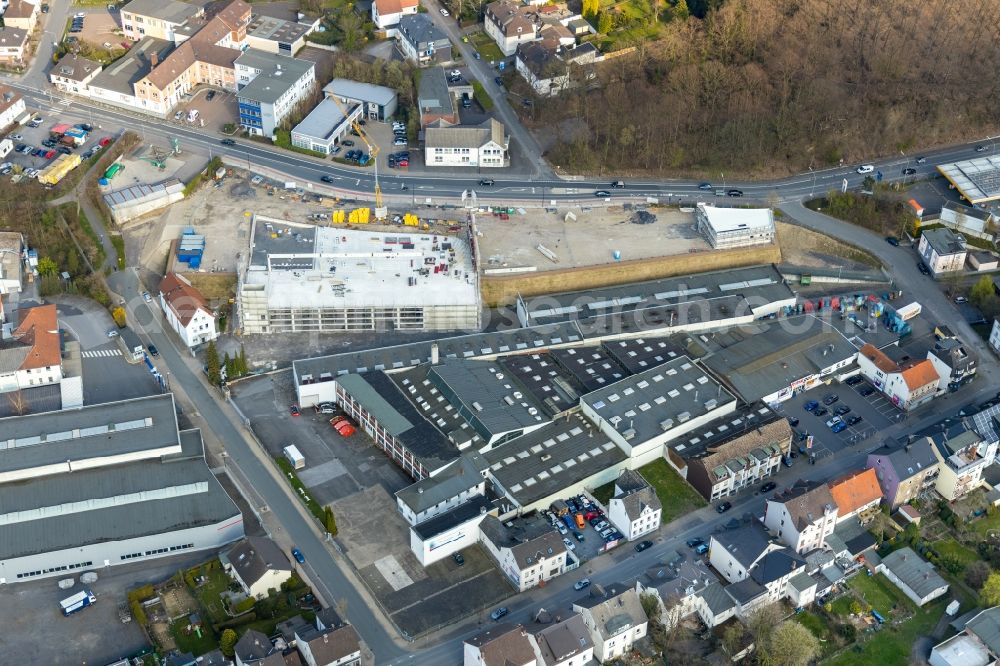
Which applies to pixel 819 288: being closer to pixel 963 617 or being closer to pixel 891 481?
pixel 891 481

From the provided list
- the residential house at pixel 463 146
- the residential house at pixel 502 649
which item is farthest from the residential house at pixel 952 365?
the residential house at pixel 463 146

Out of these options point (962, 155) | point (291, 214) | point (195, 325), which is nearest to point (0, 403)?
point (195, 325)

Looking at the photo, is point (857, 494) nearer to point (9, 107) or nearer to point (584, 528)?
point (584, 528)

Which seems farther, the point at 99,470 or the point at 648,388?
the point at 648,388

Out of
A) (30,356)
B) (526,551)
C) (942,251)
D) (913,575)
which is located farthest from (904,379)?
(30,356)

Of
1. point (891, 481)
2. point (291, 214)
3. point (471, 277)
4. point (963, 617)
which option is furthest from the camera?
point (291, 214)

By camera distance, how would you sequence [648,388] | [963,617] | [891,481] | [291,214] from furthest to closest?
[291,214]
[648,388]
[891,481]
[963,617]

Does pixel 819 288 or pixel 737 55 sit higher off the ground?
pixel 737 55
